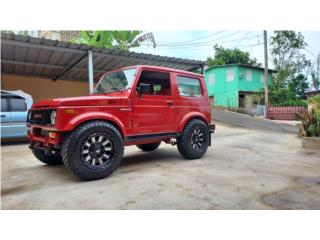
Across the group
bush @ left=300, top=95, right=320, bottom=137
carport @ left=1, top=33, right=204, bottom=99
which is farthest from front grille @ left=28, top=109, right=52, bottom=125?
bush @ left=300, top=95, right=320, bottom=137

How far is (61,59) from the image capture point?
1107cm

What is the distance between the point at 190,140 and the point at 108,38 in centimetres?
1024

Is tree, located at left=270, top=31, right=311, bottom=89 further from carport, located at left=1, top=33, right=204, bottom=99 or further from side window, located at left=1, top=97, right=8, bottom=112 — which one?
side window, located at left=1, top=97, right=8, bottom=112

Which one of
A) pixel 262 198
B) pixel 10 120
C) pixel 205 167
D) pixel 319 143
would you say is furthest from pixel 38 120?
pixel 319 143

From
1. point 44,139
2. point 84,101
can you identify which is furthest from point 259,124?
point 44,139

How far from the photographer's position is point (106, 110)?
3947 mm

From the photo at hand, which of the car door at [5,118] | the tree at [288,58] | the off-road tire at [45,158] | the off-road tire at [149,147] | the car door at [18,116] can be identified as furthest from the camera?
the tree at [288,58]

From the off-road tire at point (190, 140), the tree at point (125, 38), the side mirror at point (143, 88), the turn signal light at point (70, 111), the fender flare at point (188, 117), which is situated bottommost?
the off-road tire at point (190, 140)

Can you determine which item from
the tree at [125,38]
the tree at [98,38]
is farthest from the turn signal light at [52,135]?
the tree at [98,38]

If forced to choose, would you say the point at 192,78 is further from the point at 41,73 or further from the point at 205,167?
the point at 41,73

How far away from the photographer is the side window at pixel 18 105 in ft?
25.8

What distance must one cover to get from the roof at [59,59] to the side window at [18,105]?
2.01 metres

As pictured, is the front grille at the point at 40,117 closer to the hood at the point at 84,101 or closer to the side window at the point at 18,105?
the hood at the point at 84,101

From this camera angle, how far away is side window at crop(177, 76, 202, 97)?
515 centimetres
